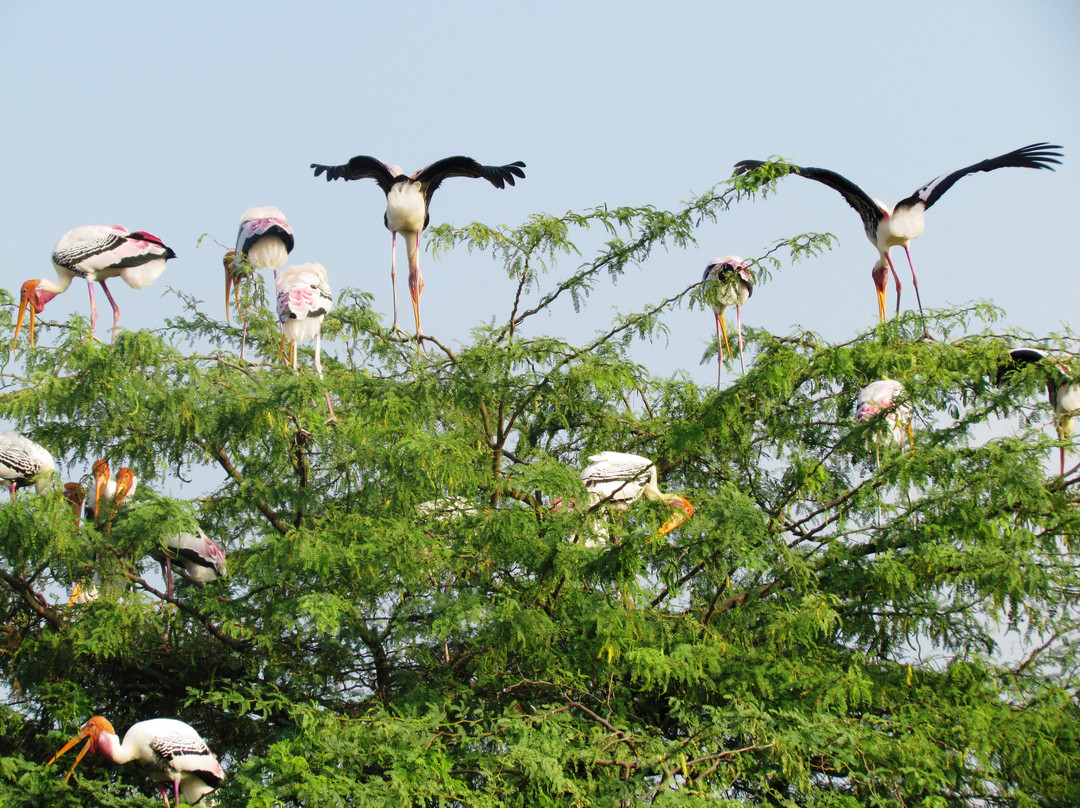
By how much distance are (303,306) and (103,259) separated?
187 cm

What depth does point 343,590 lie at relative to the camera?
5559 millimetres

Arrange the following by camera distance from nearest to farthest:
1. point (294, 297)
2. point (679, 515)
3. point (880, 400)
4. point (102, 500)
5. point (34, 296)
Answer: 1. point (679, 515)
2. point (102, 500)
3. point (880, 400)
4. point (294, 297)
5. point (34, 296)

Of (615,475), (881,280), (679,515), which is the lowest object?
(679,515)

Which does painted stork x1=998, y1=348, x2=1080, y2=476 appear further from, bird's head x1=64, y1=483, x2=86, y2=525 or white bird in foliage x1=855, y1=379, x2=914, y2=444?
bird's head x1=64, y1=483, x2=86, y2=525

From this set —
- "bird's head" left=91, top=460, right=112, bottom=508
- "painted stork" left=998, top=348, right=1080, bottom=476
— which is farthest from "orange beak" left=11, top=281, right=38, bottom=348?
"painted stork" left=998, top=348, right=1080, bottom=476

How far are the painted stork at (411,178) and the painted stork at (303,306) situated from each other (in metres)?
1.07

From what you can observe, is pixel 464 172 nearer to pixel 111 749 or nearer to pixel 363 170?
pixel 363 170

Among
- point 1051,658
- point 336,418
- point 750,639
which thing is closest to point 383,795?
point 750,639

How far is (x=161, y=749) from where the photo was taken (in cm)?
559

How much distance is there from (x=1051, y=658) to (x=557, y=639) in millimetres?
2470

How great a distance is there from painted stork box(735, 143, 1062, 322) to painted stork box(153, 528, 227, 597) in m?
5.33

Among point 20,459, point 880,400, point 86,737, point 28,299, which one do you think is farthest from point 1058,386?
point 28,299

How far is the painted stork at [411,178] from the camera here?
858 centimetres

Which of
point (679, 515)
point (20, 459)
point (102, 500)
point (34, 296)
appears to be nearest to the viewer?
point (679, 515)
